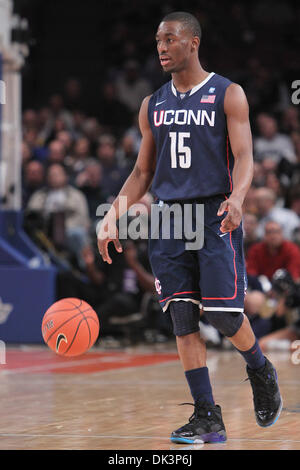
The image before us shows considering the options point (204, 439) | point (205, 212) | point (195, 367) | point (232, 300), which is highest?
point (205, 212)

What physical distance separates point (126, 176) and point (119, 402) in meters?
7.19

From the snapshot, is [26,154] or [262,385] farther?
Answer: [26,154]

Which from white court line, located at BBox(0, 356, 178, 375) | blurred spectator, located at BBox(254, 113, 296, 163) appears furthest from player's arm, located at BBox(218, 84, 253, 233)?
blurred spectator, located at BBox(254, 113, 296, 163)

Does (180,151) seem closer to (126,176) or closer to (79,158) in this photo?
(126,176)

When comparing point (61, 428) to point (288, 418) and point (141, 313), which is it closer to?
point (288, 418)

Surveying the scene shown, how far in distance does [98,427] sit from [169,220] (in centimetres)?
124

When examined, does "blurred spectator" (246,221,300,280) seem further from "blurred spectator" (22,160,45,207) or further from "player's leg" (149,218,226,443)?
"player's leg" (149,218,226,443)

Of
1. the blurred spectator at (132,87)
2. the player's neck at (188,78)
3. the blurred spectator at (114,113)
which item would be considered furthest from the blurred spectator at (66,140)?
the player's neck at (188,78)

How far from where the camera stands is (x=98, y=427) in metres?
4.87

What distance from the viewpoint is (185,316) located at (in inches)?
177

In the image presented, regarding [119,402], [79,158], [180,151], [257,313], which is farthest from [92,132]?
[180,151]

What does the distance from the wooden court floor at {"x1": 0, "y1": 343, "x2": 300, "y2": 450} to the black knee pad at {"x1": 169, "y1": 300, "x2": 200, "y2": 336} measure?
22.0 inches

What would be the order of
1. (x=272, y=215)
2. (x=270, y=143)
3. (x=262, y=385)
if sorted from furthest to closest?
(x=270, y=143)
(x=272, y=215)
(x=262, y=385)
